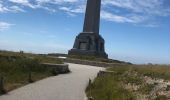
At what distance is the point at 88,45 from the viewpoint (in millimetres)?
68750

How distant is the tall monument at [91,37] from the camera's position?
64.8 meters

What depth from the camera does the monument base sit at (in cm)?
6706

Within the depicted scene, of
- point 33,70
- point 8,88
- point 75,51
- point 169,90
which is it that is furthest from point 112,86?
point 75,51

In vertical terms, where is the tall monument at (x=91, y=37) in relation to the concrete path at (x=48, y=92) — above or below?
above

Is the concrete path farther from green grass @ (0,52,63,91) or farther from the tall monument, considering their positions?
the tall monument

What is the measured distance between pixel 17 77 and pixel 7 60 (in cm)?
570

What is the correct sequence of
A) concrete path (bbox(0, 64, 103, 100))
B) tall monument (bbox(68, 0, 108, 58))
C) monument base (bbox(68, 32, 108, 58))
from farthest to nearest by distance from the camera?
monument base (bbox(68, 32, 108, 58)), tall monument (bbox(68, 0, 108, 58)), concrete path (bbox(0, 64, 103, 100))

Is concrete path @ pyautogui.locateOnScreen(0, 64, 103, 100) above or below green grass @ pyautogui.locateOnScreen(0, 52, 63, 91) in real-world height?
below

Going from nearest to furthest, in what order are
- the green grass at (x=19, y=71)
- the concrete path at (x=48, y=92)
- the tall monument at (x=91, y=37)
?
the concrete path at (x=48, y=92) < the green grass at (x=19, y=71) < the tall monument at (x=91, y=37)

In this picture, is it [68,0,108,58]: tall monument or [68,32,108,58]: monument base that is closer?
[68,0,108,58]: tall monument

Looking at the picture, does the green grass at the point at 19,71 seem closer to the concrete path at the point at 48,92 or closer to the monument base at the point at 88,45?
the concrete path at the point at 48,92

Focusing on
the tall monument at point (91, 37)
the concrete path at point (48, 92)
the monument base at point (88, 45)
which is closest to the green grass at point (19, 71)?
the concrete path at point (48, 92)

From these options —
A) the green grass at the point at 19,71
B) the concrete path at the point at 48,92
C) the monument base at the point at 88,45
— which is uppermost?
the monument base at the point at 88,45

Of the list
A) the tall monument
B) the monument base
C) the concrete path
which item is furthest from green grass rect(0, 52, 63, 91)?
the monument base
